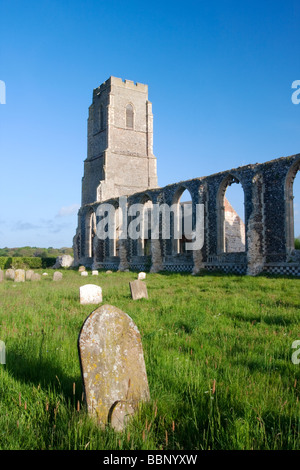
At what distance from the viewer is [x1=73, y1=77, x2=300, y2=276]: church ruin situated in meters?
16.0

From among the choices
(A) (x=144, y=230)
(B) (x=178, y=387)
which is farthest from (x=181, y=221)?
(B) (x=178, y=387)

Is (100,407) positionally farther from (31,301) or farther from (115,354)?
(31,301)

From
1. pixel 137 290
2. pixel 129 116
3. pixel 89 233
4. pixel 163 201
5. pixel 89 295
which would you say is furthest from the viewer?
pixel 129 116

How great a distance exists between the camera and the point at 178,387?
3385 millimetres

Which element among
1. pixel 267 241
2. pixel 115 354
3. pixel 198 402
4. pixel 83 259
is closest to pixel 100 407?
pixel 115 354

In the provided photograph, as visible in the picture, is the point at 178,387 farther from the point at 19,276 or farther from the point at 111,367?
the point at 19,276

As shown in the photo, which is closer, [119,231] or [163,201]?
[163,201]

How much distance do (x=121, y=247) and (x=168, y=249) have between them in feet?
16.4

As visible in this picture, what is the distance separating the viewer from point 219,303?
27.5 ft

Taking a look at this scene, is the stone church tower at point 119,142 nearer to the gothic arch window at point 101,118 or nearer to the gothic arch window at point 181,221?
the gothic arch window at point 101,118

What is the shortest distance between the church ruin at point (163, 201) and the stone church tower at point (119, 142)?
0.11 metres

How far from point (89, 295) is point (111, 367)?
638 cm

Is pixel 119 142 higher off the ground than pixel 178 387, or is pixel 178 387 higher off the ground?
pixel 119 142

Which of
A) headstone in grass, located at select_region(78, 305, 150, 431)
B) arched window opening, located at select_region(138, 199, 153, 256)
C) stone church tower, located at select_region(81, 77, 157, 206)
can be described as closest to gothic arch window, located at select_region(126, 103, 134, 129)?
stone church tower, located at select_region(81, 77, 157, 206)
